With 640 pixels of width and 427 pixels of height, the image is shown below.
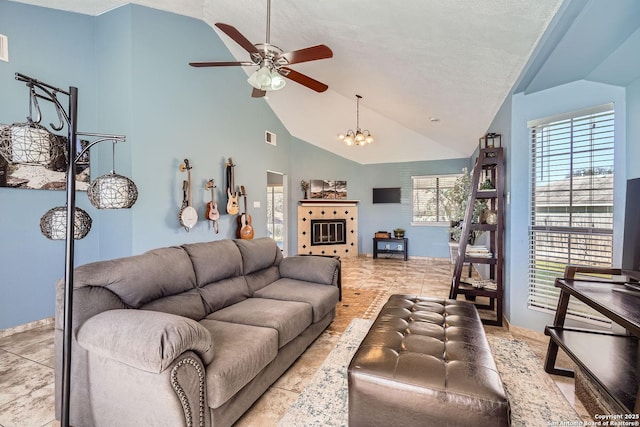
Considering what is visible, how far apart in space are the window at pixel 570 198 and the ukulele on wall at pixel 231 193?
3.83 meters

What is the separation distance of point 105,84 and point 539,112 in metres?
4.63

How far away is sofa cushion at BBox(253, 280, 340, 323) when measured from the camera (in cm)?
257

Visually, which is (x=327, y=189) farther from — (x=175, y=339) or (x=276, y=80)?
(x=175, y=339)

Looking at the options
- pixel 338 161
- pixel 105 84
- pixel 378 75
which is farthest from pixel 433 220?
pixel 105 84

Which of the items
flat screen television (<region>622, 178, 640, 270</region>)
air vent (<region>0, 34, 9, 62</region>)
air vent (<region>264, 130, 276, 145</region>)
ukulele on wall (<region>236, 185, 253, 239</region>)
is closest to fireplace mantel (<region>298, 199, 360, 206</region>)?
air vent (<region>264, 130, 276, 145</region>)

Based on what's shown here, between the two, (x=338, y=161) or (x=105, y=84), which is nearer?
(x=105, y=84)

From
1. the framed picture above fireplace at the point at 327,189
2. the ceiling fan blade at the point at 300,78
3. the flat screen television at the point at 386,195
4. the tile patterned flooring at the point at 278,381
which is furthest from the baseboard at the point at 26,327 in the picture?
the flat screen television at the point at 386,195

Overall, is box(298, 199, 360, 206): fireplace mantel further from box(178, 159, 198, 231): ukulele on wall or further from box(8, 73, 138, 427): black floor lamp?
box(8, 73, 138, 427): black floor lamp

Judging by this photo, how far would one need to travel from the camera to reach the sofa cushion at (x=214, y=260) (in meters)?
2.33

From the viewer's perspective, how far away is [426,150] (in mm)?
6828

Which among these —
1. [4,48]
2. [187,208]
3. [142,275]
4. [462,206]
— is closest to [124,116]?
[4,48]

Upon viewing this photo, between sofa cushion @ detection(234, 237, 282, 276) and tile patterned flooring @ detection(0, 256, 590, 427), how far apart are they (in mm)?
903

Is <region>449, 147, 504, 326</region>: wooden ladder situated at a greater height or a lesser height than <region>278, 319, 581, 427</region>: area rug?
greater

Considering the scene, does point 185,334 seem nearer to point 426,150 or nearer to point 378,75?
point 378,75
